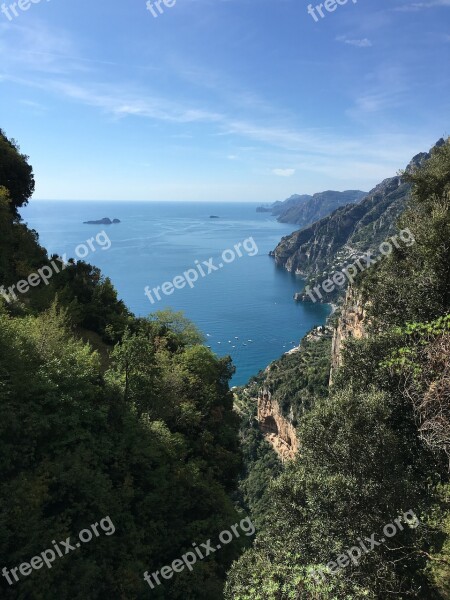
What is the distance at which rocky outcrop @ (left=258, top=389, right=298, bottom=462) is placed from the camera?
171ft

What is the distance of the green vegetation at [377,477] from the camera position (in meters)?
7.05

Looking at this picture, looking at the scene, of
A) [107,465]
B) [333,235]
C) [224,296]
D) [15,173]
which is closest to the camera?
[107,465]

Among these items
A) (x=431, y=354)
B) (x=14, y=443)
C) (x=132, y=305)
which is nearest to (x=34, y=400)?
(x=14, y=443)

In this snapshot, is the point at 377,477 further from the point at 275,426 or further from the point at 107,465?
the point at 275,426

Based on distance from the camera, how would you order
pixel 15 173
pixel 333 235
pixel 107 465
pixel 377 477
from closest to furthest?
1. pixel 377 477
2. pixel 107 465
3. pixel 15 173
4. pixel 333 235

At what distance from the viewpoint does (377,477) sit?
27.3 feet

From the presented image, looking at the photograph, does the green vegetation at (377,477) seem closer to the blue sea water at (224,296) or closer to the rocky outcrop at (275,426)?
the rocky outcrop at (275,426)

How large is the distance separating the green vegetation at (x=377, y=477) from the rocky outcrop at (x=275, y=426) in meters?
42.2

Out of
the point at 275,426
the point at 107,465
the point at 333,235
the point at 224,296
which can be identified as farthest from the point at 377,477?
the point at 333,235

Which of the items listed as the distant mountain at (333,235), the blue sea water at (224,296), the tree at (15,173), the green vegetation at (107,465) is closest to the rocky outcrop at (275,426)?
the blue sea water at (224,296)

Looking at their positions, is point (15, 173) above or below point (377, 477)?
above

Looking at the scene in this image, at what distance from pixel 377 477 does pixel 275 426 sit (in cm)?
5315

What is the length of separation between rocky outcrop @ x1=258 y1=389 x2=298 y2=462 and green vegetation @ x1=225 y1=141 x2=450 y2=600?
42.2m

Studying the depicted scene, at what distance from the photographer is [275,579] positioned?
24.1 ft
